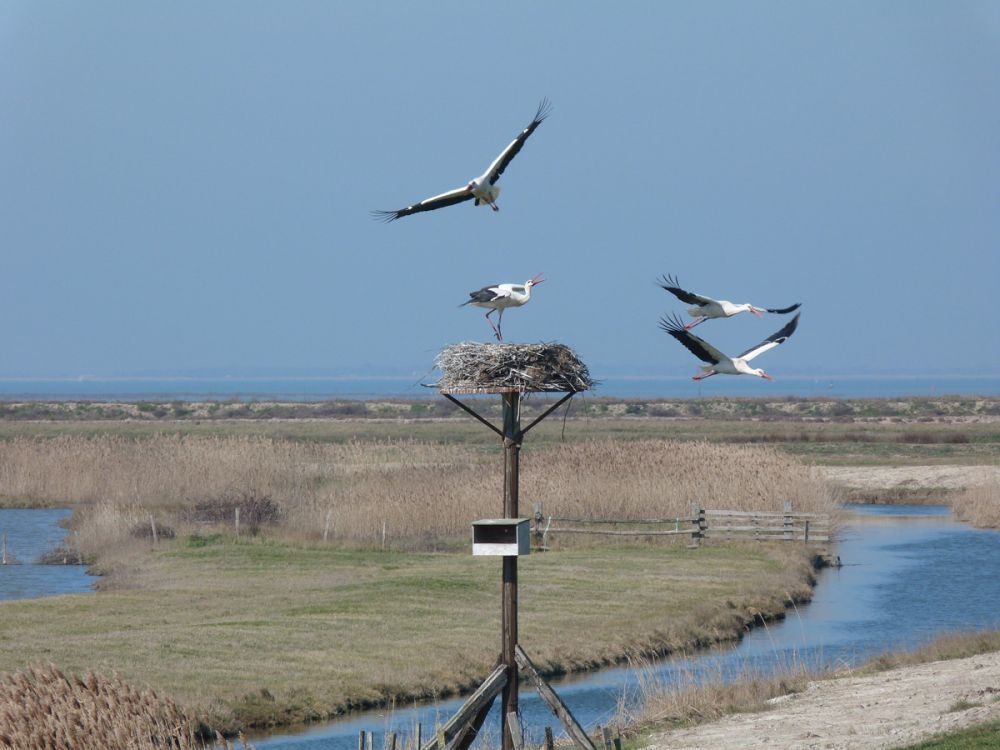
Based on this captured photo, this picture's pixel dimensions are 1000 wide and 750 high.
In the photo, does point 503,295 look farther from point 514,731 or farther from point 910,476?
point 910,476

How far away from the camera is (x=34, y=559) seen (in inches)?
1340

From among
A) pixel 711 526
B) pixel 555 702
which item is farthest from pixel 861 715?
pixel 711 526

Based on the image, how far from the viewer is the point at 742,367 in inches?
464

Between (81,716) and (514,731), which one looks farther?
(514,731)

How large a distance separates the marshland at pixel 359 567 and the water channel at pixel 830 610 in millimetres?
670

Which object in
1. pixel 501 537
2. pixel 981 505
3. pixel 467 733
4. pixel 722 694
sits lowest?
pixel 722 694

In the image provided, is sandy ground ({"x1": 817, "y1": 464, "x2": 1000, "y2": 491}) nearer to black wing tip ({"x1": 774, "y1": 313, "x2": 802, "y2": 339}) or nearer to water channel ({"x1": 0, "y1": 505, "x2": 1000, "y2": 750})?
water channel ({"x1": 0, "y1": 505, "x2": 1000, "y2": 750})

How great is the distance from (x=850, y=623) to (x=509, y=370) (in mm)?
16606

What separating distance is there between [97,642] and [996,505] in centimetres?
3086

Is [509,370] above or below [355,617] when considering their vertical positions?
above

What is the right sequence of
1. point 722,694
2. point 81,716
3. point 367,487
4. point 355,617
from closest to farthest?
point 81,716, point 722,694, point 355,617, point 367,487

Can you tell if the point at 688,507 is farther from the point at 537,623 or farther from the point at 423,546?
the point at 537,623

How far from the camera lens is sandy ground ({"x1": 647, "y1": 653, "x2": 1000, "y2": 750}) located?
47.6 feet

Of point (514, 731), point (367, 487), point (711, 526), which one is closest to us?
point (514, 731)
